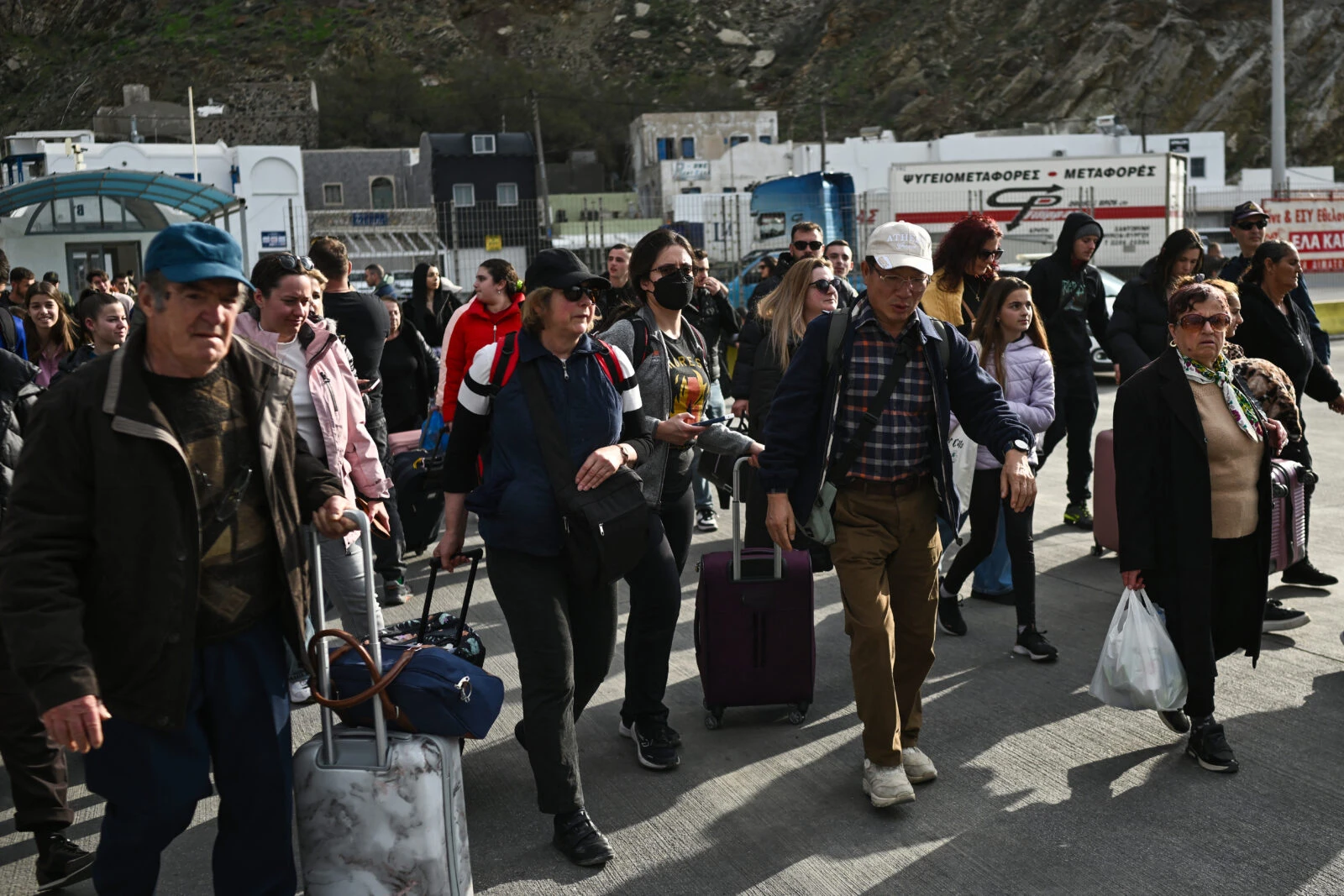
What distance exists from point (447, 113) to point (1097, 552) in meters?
87.9

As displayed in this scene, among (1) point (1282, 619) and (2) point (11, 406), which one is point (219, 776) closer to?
(2) point (11, 406)

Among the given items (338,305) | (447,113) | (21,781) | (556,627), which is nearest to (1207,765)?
(556,627)

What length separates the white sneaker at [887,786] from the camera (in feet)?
14.4

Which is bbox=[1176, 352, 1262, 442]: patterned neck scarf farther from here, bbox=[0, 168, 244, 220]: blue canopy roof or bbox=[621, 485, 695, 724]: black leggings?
bbox=[0, 168, 244, 220]: blue canopy roof

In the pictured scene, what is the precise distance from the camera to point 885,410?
4477mm

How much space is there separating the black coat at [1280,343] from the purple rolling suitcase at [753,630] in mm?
3148

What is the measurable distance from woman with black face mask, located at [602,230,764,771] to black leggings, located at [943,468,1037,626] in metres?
1.62

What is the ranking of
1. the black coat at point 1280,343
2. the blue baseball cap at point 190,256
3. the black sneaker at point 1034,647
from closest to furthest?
the blue baseball cap at point 190,256 → the black sneaker at point 1034,647 → the black coat at point 1280,343

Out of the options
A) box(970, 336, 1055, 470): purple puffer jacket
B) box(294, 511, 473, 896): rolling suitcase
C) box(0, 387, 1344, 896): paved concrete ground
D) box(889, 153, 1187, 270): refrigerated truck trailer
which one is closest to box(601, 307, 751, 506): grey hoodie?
box(0, 387, 1344, 896): paved concrete ground

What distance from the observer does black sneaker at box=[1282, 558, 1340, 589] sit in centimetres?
698

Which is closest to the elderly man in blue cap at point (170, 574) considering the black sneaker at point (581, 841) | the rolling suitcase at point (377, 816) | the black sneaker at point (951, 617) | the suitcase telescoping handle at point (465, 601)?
the rolling suitcase at point (377, 816)

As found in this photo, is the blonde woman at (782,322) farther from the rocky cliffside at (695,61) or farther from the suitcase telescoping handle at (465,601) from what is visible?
the rocky cliffside at (695,61)

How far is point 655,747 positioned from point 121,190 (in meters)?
18.7

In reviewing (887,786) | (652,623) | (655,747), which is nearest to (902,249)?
(652,623)
